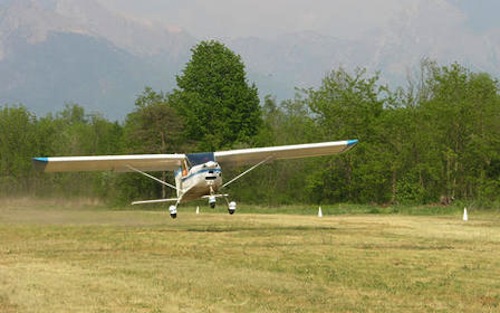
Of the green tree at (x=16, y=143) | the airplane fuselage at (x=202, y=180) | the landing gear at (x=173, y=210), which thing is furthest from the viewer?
the green tree at (x=16, y=143)

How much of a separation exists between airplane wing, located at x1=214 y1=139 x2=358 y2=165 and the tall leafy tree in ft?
101

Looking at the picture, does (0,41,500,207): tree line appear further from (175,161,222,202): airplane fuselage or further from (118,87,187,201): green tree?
(175,161,222,202): airplane fuselage

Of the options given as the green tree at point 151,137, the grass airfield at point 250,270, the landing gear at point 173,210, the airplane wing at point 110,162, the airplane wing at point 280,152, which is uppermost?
the green tree at point 151,137

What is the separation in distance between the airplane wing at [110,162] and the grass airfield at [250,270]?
2.44m

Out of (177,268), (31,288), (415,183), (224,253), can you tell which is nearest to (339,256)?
(224,253)

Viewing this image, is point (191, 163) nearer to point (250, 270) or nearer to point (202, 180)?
point (202, 180)

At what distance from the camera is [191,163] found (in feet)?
87.6

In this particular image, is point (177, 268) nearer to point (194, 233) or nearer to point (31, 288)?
point (31, 288)

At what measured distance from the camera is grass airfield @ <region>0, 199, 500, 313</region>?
11125 mm

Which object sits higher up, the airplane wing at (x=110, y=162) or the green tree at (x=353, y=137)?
the green tree at (x=353, y=137)

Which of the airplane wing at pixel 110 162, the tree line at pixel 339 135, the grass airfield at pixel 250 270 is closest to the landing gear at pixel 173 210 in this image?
the airplane wing at pixel 110 162

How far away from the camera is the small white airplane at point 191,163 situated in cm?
2593

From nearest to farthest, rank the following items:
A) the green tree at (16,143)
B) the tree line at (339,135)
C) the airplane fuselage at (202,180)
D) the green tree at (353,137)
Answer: the airplane fuselage at (202,180), the tree line at (339,135), the green tree at (353,137), the green tree at (16,143)

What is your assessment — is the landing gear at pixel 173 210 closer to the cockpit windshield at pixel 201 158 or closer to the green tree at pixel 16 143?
the cockpit windshield at pixel 201 158
